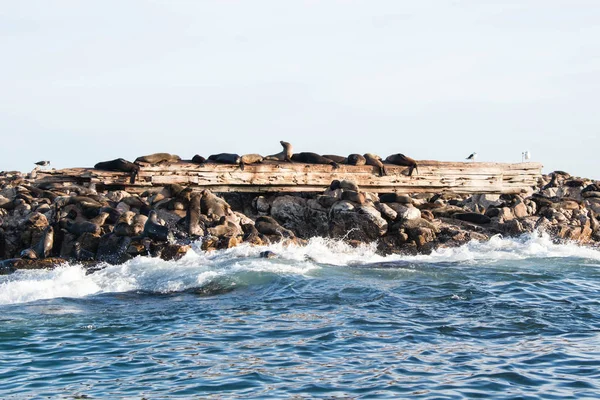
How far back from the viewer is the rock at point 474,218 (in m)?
21.0

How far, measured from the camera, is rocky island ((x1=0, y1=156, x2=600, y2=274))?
55.9 feet

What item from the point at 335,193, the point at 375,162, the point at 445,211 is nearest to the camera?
the point at 335,193

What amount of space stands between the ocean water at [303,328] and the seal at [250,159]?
415 centimetres

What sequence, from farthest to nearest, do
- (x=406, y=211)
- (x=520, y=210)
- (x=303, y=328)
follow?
1. (x=520, y=210)
2. (x=406, y=211)
3. (x=303, y=328)

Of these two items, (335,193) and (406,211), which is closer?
(406,211)

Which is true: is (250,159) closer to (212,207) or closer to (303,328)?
(212,207)

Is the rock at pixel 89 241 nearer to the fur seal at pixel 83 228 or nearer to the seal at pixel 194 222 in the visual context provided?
the fur seal at pixel 83 228

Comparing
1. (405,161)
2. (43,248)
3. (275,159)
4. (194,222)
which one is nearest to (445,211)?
(405,161)

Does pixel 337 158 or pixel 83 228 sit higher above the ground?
pixel 337 158

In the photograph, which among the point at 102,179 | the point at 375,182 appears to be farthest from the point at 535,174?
the point at 102,179

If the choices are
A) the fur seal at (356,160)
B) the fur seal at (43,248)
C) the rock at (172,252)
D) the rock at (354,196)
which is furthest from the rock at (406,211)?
the fur seal at (43,248)

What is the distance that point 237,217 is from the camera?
19219mm

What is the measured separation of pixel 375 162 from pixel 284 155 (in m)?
2.60

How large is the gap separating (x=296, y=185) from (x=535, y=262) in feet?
22.0
